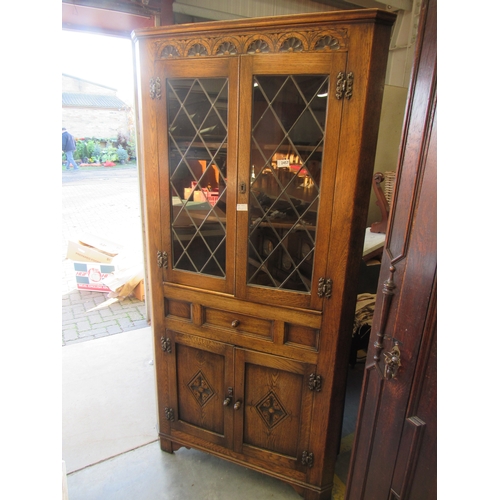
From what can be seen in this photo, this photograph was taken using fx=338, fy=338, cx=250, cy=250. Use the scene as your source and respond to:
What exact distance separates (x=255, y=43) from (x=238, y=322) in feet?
3.59

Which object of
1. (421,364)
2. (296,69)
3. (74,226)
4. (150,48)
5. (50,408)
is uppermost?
(150,48)

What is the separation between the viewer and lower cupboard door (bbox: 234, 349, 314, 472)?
4.82 feet

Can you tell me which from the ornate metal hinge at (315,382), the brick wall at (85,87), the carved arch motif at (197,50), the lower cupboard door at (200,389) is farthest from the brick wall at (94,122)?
the ornate metal hinge at (315,382)

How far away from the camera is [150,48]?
1.35 metres

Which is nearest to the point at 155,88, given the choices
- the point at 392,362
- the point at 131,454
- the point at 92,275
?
the point at 392,362

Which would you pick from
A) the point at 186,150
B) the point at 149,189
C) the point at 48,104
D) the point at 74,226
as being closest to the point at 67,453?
the point at 149,189

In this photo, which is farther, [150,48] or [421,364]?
[150,48]

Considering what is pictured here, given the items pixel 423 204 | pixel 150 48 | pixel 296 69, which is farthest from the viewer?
pixel 150 48

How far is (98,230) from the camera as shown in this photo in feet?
17.9

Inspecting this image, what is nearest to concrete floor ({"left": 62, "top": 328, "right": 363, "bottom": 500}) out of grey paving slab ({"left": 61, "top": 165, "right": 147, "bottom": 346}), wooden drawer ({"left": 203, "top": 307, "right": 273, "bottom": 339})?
grey paving slab ({"left": 61, "top": 165, "right": 147, "bottom": 346})

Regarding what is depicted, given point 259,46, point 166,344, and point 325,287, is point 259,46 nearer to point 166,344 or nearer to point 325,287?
point 325,287

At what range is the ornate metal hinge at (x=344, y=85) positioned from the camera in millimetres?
1122
